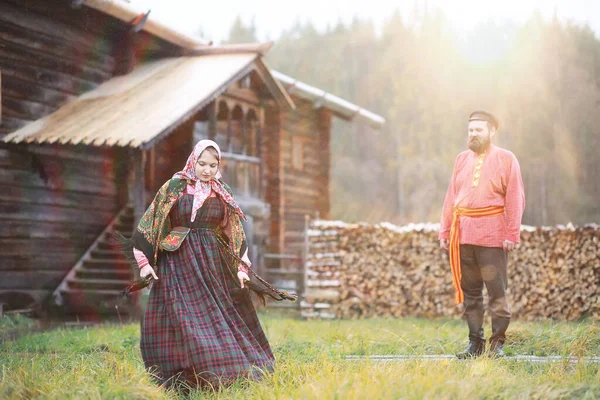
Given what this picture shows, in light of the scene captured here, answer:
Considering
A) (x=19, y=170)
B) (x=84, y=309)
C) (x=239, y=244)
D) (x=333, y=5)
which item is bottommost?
(x=84, y=309)

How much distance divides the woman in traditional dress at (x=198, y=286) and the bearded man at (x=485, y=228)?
66.2 inches

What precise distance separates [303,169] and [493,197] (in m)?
11.3

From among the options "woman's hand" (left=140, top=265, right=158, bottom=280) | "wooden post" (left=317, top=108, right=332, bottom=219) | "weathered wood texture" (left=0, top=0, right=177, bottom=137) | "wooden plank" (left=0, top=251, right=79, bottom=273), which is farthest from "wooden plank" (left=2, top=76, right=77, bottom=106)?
"wooden post" (left=317, top=108, right=332, bottom=219)

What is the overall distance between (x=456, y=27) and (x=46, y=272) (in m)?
32.2

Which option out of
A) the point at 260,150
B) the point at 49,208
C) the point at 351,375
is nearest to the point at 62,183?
the point at 49,208

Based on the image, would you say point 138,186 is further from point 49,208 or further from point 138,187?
point 49,208

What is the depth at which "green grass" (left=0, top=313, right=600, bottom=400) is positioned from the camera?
3.81 metres

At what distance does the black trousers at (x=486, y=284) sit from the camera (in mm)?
5582

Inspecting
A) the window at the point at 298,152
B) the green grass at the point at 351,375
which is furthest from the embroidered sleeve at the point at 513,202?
the window at the point at 298,152

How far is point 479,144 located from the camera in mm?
5684

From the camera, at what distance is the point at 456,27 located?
38.0 m

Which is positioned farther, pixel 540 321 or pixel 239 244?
pixel 540 321

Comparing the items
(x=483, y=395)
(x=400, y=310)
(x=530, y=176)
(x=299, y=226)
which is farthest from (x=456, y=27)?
(x=483, y=395)

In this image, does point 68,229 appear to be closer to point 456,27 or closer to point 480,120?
point 480,120
